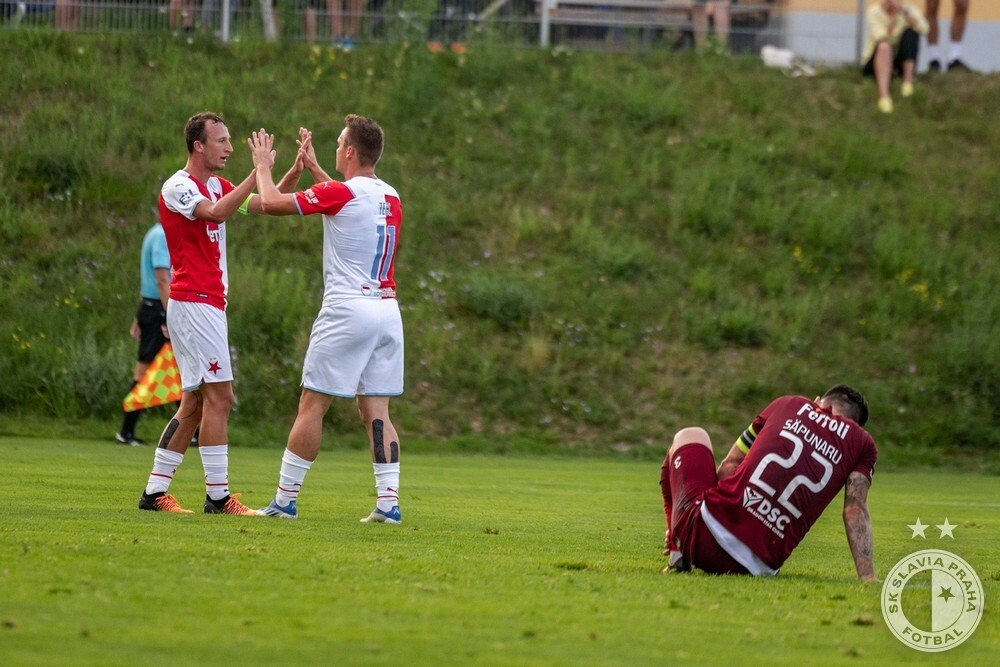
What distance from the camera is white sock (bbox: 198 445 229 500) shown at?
8.68m

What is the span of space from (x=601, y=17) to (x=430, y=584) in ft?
70.6

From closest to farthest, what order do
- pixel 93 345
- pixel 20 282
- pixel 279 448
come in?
pixel 279 448, pixel 93 345, pixel 20 282

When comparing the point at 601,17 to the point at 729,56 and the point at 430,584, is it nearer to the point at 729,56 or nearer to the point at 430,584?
the point at 729,56

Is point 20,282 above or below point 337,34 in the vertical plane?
below

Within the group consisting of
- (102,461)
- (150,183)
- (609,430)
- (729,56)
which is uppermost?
(729,56)

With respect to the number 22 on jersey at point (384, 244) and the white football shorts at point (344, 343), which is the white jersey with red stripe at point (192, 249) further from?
the number 22 on jersey at point (384, 244)

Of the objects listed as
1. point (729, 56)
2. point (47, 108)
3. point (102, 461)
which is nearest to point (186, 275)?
point (102, 461)

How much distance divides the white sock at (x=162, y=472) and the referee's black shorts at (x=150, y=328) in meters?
6.53

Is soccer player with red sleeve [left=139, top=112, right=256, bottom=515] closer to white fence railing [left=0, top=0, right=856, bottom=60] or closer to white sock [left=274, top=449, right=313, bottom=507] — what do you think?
white sock [left=274, top=449, right=313, bottom=507]

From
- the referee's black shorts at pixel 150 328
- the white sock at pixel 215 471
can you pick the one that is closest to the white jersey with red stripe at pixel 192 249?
the white sock at pixel 215 471

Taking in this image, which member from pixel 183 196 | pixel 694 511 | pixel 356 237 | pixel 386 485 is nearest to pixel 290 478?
pixel 386 485

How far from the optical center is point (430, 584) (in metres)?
6.11

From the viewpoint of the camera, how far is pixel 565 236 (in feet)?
71.1

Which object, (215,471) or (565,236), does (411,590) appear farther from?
(565,236)
